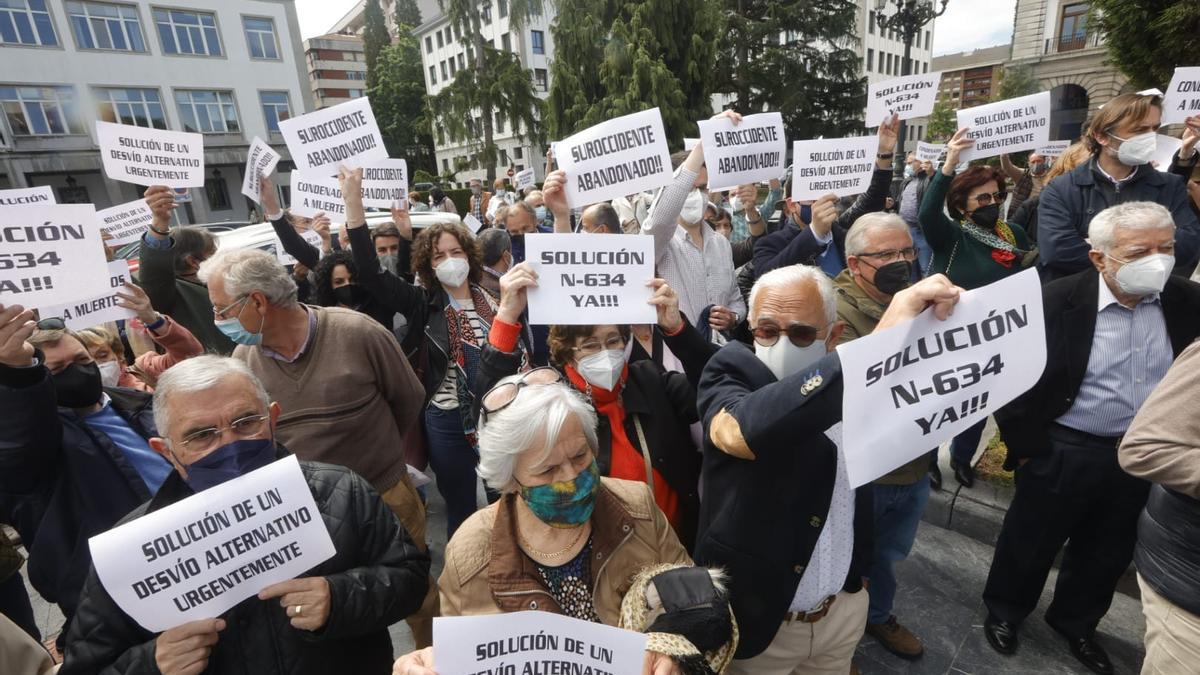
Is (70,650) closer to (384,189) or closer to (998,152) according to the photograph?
(384,189)

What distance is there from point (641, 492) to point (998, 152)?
13.3 feet

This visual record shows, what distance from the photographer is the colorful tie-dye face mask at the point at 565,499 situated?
181 centimetres

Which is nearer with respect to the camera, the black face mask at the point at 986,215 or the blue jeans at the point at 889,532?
the blue jeans at the point at 889,532

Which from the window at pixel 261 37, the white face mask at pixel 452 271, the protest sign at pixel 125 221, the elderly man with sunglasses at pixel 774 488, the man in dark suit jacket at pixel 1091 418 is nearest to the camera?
the elderly man with sunglasses at pixel 774 488

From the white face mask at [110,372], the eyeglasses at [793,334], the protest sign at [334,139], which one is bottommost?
the white face mask at [110,372]

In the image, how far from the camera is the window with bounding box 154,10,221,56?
30.3 meters

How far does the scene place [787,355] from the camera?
1.96 metres

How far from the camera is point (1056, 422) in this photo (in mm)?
2811

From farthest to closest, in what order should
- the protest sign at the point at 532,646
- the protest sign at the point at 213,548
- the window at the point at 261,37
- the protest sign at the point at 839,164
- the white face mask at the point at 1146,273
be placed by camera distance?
1. the window at the point at 261,37
2. the protest sign at the point at 839,164
3. the white face mask at the point at 1146,273
4. the protest sign at the point at 213,548
5. the protest sign at the point at 532,646

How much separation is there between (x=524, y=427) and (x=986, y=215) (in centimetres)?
382

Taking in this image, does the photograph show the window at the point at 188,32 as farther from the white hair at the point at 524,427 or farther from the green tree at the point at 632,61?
the white hair at the point at 524,427

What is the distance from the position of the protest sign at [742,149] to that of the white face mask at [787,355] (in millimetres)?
1943

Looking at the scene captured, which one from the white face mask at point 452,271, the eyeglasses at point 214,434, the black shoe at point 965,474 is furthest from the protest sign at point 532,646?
the black shoe at point 965,474

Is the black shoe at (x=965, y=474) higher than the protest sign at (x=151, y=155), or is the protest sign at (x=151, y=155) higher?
the protest sign at (x=151, y=155)
